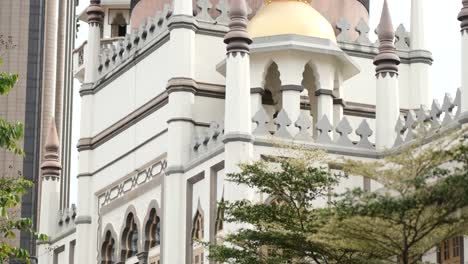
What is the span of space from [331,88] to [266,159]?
11.7 ft

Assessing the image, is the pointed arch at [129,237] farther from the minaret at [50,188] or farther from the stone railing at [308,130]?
the stone railing at [308,130]

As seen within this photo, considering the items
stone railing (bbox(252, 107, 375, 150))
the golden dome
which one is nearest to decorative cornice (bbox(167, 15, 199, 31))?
the golden dome

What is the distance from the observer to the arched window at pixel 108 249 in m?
39.3

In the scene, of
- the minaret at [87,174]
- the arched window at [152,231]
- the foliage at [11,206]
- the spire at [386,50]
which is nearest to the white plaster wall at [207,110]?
the arched window at [152,231]

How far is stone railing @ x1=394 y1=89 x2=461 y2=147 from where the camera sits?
1224 inches

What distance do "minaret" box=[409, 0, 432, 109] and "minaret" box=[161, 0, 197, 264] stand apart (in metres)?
5.71

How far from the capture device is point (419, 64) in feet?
126

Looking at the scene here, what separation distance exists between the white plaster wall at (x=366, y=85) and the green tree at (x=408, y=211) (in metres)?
12.9

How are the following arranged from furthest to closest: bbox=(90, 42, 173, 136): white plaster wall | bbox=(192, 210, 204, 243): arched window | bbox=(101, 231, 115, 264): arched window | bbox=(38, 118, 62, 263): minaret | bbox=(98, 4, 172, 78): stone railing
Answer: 1. bbox=(38, 118, 62, 263): minaret
2. bbox=(101, 231, 115, 264): arched window
3. bbox=(98, 4, 172, 78): stone railing
4. bbox=(90, 42, 173, 136): white plaster wall
5. bbox=(192, 210, 204, 243): arched window

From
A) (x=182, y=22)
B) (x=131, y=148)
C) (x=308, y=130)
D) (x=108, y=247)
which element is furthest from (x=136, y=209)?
(x=308, y=130)

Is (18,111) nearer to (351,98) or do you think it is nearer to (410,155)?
(351,98)

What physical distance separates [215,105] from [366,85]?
436 cm

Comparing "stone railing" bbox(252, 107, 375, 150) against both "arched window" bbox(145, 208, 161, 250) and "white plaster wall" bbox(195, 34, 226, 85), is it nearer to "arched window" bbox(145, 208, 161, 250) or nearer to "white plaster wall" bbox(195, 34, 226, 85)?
A: "white plaster wall" bbox(195, 34, 226, 85)

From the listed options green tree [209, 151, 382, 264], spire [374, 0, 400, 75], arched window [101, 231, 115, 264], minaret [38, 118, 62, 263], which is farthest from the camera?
minaret [38, 118, 62, 263]
